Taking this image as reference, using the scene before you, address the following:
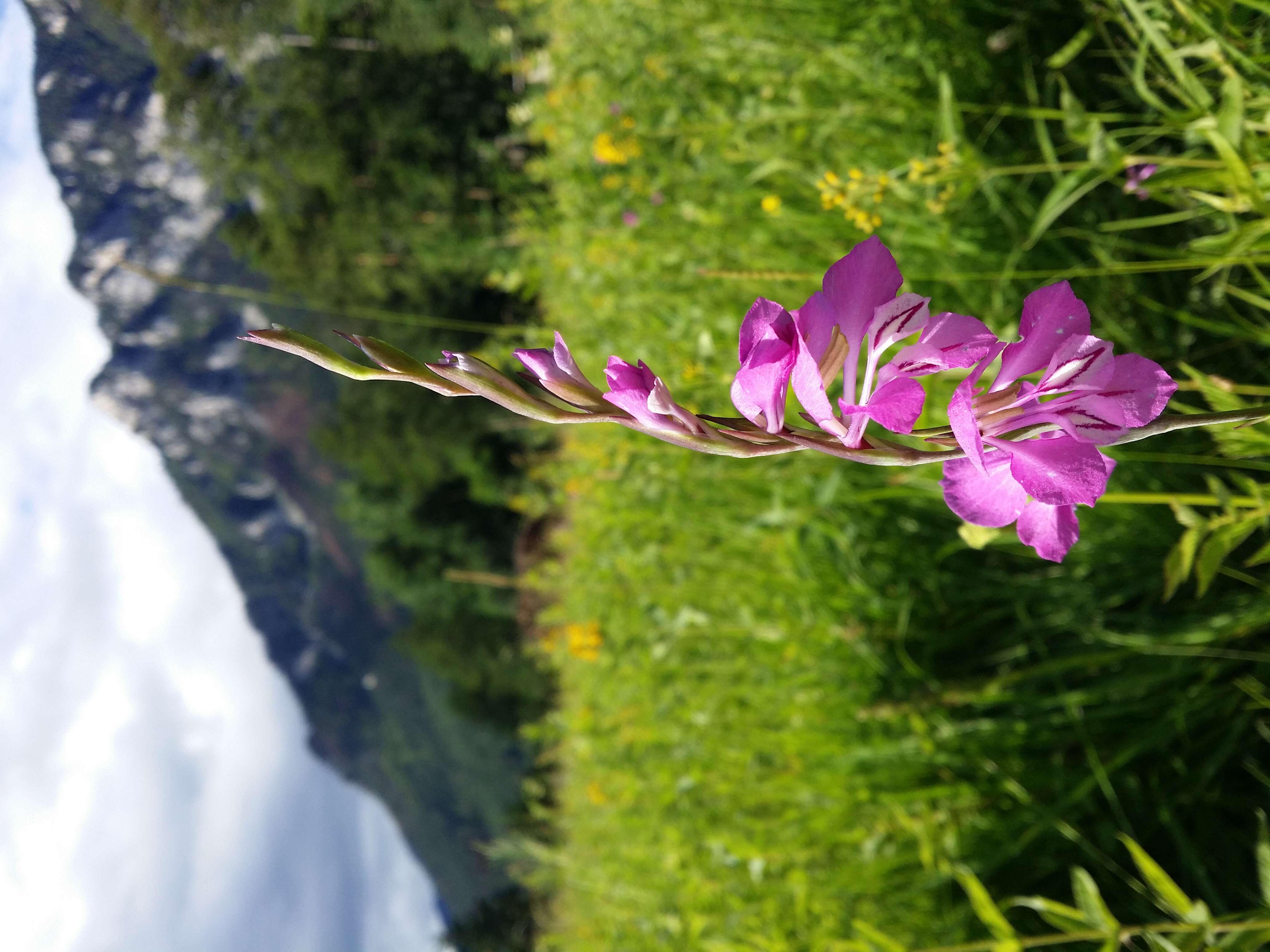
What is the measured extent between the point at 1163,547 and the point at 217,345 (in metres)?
15.3

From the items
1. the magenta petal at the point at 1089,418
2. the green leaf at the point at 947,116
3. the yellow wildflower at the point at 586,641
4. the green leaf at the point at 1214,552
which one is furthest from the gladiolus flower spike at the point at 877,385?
the yellow wildflower at the point at 586,641

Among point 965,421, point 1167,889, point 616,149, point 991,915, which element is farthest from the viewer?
point 616,149

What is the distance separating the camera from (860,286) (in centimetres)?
30

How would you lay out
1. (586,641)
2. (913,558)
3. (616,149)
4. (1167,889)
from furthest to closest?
1. (586,641)
2. (616,149)
3. (913,558)
4. (1167,889)

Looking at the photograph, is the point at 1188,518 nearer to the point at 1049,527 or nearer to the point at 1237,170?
the point at 1237,170

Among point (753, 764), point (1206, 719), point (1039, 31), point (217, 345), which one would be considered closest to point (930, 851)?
point (1206, 719)

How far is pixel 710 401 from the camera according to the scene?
5.77 feet

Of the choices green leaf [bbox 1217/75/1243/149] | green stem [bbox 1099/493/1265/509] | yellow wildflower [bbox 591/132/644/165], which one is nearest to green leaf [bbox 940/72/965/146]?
green leaf [bbox 1217/75/1243/149]

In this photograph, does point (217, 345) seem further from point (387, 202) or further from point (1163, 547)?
point (1163, 547)

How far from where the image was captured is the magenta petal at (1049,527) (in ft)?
1.11

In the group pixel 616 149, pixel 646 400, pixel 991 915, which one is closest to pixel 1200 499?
pixel 991 915

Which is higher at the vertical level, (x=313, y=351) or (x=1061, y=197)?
(x=313, y=351)

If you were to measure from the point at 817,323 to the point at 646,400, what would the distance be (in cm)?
8

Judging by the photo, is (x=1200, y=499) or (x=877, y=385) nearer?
(x=877, y=385)
